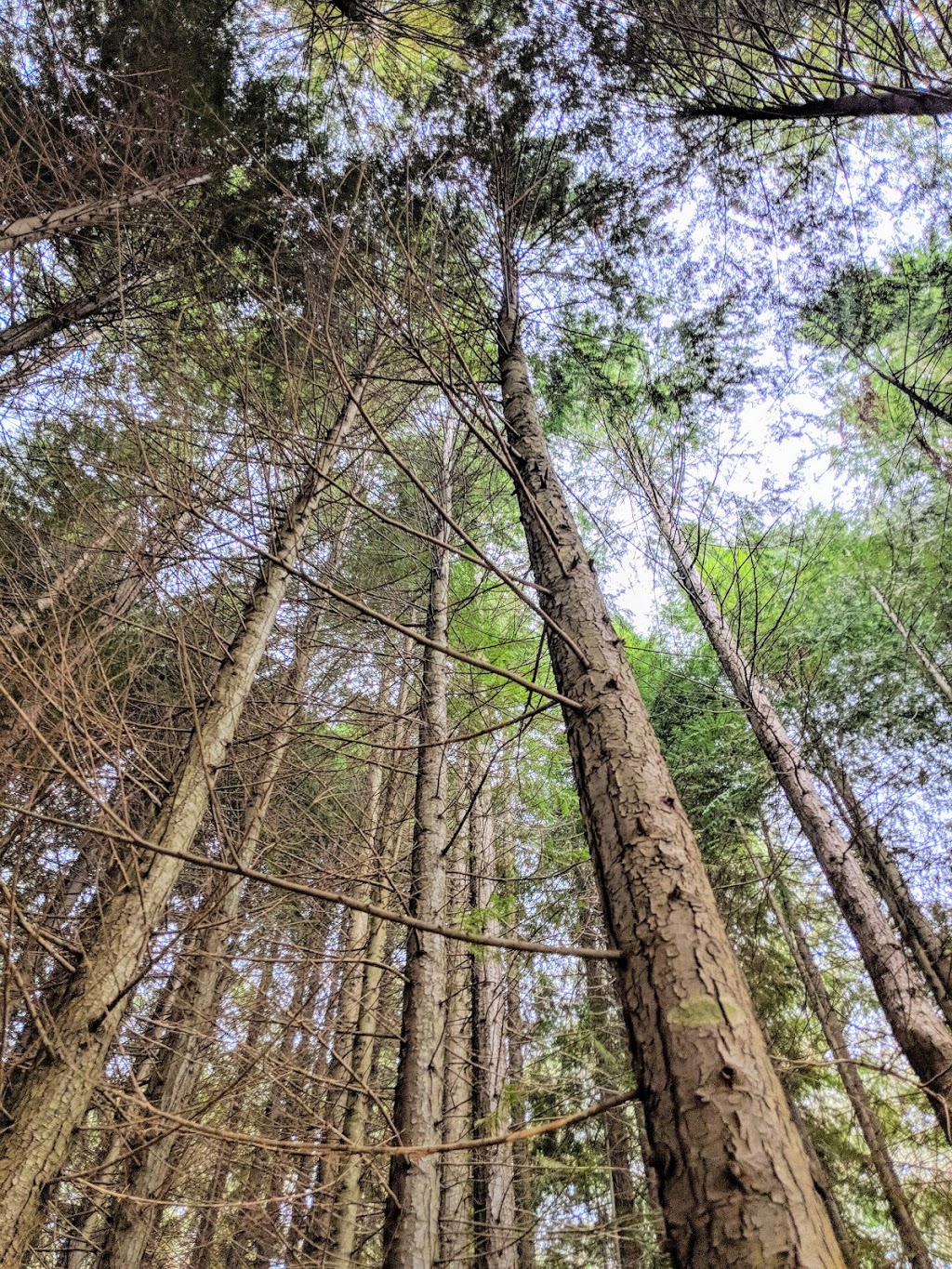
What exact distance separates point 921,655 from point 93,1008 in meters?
9.00

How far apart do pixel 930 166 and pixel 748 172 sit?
1.55m

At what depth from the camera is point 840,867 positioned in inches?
200

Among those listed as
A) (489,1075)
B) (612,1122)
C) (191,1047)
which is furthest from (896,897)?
(191,1047)

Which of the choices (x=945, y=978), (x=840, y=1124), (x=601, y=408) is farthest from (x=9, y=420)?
(x=840, y=1124)

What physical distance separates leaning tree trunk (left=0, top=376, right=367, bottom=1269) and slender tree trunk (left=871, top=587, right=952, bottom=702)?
7674mm

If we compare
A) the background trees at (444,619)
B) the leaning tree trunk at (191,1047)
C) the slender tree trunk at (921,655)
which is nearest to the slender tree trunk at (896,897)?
the background trees at (444,619)

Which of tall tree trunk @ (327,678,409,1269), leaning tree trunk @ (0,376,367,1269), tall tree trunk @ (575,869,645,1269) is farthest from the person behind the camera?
tall tree trunk @ (575,869,645,1269)

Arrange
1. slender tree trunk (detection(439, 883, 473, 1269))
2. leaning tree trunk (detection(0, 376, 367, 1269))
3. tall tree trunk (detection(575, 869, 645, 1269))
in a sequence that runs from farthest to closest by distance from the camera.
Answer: tall tree trunk (detection(575, 869, 645, 1269)) → slender tree trunk (detection(439, 883, 473, 1269)) → leaning tree trunk (detection(0, 376, 367, 1269))

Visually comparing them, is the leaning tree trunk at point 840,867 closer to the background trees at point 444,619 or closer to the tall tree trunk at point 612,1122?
the background trees at point 444,619

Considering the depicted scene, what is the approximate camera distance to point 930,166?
529cm

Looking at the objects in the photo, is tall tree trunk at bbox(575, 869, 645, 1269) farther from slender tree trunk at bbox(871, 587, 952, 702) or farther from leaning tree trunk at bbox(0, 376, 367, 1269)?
slender tree trunk at bbox(871, 587, 952, 702)

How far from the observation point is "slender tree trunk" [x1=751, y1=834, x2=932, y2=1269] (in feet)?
18.0

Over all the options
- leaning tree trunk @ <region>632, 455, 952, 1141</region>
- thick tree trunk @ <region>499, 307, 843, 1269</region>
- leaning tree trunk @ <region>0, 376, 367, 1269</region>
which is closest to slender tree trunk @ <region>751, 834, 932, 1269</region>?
leaning tree trunk @ <region>632, 455, 952, 1141</region>

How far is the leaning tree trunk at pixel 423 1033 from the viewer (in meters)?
3.20
